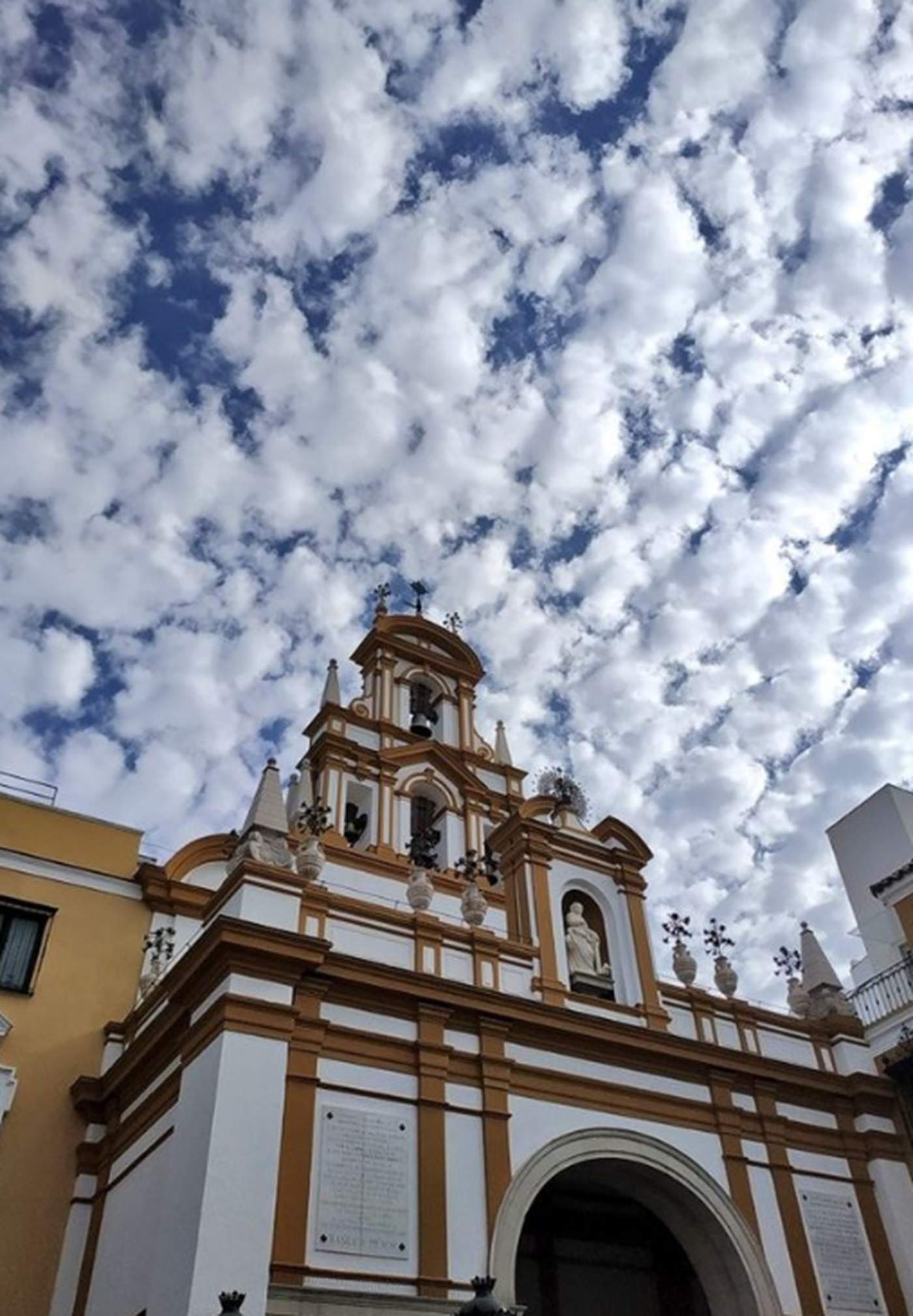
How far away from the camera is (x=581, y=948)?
16016 millimetres

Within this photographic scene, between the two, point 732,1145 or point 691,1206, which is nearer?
point 691,1206

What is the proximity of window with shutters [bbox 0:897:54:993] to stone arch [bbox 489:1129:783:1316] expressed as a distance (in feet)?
23.4

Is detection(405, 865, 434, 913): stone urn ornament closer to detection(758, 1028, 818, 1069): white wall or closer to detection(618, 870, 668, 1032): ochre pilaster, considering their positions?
detection(618, 870, 668, 1032): ochre pilaster

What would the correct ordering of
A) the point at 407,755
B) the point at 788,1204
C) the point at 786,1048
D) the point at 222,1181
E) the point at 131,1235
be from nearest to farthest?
the point at 222,1181 < the point at 131,1235 < the point at 788,1204 < the point at 786,1048 < the point at 407,755

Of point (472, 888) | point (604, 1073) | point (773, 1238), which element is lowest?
point (773, 1238)

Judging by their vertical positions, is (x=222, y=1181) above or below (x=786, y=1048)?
below

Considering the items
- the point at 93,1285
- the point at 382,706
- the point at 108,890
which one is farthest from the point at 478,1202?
the point at 382,706

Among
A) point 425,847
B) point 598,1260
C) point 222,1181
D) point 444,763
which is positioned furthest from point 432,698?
point 222,1181

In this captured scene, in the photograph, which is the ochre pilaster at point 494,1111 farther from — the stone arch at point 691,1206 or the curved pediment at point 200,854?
the curved pediment at point 200,854

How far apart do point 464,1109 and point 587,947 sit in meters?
3.87

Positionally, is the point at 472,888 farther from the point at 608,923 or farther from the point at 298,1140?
the point at 298,1140

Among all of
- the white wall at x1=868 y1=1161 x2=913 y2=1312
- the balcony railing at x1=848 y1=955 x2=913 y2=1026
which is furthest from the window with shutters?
the balcony railing at x1=848 y1=955 x2=913 y2=1026

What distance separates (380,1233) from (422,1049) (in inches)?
79.1

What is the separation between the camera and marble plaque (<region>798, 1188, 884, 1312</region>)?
45.9 feet
